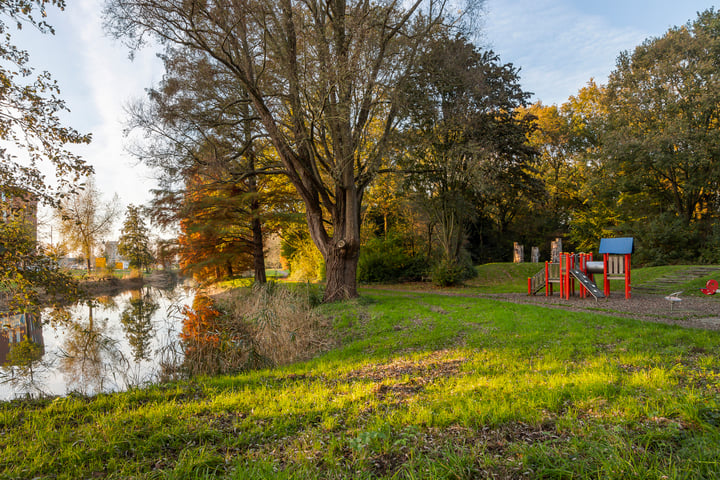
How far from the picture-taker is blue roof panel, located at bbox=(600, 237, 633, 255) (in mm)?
12703

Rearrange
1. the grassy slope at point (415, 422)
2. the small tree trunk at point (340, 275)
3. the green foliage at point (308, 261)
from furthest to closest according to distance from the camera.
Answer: the green foliage at point (308, 261) < the small tree trunk at point (340, 275) < the grassy slope at point (415, 422)

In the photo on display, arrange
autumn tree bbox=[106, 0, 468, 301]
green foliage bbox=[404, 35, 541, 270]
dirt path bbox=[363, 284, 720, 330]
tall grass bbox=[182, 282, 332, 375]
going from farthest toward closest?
green foliage bbox=[404, 35, 541, 270] → autumn tree bbox=[106, 0, 468, 301] → dirt path bbox=[363, 284, 720, 330] → tall grass bbox=[182, 282, 332, 375]

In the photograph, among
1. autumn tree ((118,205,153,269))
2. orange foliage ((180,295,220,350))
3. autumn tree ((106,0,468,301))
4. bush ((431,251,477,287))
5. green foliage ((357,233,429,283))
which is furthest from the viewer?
autumn tree ((118,205,153,269))

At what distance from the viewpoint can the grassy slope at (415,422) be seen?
260 centimetres

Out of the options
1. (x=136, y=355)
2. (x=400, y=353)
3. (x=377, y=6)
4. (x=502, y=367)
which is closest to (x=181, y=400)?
(x=400, y=353)

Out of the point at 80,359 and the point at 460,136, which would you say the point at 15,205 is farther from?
the point at 460,136

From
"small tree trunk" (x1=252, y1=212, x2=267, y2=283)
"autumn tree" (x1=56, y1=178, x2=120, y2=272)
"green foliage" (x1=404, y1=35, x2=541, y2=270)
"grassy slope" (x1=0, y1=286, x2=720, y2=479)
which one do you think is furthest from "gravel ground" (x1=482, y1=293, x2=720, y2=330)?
"autumn tree" (x1=56, y1=178, x2=120, y2=272)

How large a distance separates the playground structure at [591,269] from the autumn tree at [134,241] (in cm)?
3554

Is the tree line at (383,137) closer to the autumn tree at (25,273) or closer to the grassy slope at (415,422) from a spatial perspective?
the autumn tree at (25,273)

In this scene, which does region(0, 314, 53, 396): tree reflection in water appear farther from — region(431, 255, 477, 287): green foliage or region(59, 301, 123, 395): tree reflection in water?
region(431, 255, 477, 287): green foliage

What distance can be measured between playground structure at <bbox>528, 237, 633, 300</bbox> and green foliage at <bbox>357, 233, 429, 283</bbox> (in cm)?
824

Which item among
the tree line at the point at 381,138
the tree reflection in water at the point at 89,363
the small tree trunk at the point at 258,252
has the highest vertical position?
the tree line at the point at 381,138

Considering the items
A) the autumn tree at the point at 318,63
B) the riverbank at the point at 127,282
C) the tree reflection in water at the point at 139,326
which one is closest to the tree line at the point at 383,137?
the autumn tree at the point at 318,63

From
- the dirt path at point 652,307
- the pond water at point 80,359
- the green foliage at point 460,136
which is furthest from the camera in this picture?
the green foliage at point 460,136
